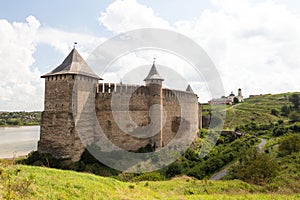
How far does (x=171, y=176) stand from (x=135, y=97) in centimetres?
655

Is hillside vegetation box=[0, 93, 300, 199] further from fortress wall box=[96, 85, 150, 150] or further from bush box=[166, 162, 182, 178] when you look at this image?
fortress wall box=[96, 85, 150, 150]

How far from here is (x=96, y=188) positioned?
6977mm

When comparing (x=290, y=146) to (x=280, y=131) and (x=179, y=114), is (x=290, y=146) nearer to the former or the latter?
(x=179, y=114)

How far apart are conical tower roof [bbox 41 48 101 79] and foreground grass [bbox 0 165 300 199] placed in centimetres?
744

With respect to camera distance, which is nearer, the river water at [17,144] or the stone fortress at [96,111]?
the stone fortress at [96,111]

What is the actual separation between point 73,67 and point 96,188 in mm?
9244

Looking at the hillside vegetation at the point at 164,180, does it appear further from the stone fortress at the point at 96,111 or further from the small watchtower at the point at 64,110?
the stone fortress at the point at 96,111

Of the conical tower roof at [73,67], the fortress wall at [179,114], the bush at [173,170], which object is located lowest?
the bush at [173,170]

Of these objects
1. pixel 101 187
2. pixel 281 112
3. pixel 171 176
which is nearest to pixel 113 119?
pixel 171 176

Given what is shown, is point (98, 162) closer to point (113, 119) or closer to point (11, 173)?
point (113, 119)

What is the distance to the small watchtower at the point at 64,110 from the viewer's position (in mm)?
13586

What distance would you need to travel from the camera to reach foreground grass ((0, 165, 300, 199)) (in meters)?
5.75

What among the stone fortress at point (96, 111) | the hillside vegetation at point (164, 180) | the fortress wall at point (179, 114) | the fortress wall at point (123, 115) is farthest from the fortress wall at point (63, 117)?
the fortress wall at point (179, 114)

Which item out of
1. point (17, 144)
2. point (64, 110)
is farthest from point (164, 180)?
point (17, 144)
